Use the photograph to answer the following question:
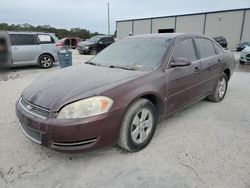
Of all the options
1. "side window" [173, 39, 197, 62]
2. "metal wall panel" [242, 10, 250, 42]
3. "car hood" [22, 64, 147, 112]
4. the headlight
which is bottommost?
the headlight

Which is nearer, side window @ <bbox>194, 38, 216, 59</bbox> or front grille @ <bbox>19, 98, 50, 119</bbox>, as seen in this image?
front grille @ <bbox>19, 98, 50, 119</bbox>

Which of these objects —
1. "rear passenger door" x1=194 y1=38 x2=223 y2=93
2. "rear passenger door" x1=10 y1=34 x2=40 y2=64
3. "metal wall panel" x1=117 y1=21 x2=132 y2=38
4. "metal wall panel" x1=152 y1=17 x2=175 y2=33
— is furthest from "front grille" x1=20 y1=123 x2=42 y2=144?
"metal wall panel" x1=117 y1=21 x2=132 y2=38

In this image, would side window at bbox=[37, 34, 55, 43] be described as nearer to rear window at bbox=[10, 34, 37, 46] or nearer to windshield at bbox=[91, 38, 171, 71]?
rear window at bbox=[10, 34, 37, 46]

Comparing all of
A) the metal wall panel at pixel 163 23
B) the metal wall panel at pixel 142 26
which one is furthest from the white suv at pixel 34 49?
the metal wall panel at pixel 142 26

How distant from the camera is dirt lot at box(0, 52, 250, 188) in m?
2.25

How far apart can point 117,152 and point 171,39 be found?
6.24 ft

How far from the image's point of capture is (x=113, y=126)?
2.37 meters

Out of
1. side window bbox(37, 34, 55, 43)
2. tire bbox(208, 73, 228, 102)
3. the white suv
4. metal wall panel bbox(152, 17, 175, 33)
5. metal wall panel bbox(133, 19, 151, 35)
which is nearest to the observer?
tire bbox(208, 73, 228, 102)

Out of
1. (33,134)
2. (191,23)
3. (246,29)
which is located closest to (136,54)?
(33,134)

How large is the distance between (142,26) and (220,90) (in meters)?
34.1

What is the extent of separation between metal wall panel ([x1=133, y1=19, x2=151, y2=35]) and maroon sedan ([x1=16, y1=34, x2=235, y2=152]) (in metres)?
33.6

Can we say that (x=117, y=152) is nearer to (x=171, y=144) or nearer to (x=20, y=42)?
(x=171, y=144)

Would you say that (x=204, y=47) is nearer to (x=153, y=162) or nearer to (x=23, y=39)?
(x=153, y=162)

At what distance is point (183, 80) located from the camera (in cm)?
329
